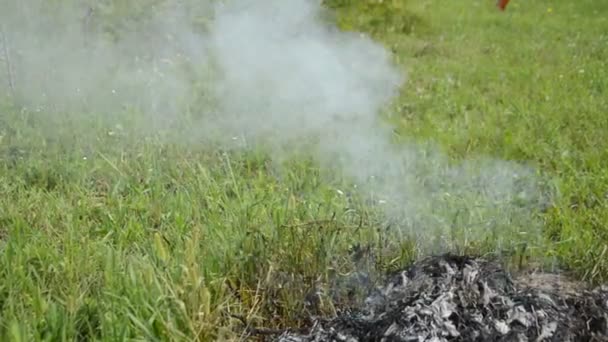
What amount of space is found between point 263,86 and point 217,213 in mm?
1776

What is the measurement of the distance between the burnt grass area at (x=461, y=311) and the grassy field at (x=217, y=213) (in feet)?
0.66

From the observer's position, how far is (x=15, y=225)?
112 inches

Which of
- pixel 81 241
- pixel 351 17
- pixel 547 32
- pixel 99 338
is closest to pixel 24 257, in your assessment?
pixel 81 241

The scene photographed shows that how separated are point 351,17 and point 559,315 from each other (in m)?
4.12

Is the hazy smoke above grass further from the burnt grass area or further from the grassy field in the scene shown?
the burnt grass area

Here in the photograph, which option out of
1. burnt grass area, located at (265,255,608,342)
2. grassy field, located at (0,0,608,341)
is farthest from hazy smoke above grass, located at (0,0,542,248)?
burnt grass area, located at (265,255,608,342)

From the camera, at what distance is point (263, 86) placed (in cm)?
452

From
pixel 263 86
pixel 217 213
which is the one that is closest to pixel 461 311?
pixel 217 213

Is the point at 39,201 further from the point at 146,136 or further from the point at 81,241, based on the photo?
the point at 146,136

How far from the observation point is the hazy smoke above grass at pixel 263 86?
338 centimetres

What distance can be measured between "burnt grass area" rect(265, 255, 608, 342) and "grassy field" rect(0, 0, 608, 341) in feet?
0.66

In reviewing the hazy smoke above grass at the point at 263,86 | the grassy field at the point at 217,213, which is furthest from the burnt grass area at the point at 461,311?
the hazy smoke above grass at the point at 263,86

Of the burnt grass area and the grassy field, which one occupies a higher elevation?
the burnt grass area

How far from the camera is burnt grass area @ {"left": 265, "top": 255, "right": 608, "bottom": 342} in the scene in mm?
2100
